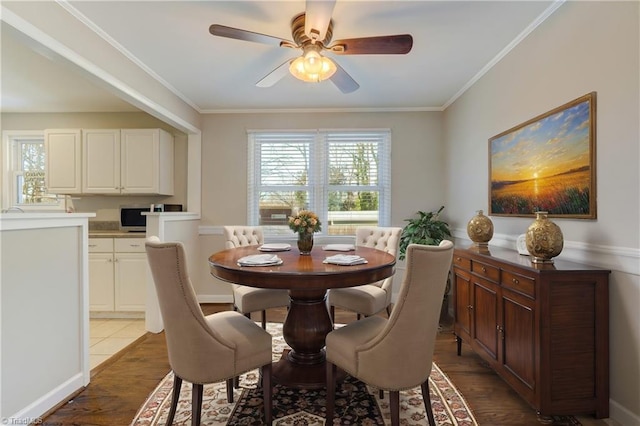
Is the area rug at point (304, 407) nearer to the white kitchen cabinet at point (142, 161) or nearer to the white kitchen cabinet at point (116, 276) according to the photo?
the white kitchen cabinet at point (116, 276)

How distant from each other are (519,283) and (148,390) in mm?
2502

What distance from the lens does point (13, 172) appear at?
415 centimetres

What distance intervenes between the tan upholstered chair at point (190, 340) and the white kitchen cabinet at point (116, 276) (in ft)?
7.56

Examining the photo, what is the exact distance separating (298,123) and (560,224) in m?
3.01

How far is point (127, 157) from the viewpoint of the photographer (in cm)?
374

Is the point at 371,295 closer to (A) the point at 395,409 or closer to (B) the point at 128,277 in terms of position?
(A) the point at 395,409

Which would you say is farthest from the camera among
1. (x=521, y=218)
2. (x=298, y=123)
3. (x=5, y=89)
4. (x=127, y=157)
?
(x=298, y=123)

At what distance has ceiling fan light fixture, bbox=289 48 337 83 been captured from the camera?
196 cm

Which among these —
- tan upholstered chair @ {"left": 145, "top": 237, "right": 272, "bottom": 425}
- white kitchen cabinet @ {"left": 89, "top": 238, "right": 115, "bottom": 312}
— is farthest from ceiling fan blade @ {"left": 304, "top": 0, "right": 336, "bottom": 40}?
white kitchen cabinet @ {"left": 89, "top": 238, "right": 115, "bottom": 312}

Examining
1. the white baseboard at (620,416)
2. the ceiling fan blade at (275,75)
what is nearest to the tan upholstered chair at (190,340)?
the ceiling fan blade at (275,75)

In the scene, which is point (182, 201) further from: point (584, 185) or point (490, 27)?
point (584, 185)

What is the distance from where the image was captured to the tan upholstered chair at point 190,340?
1437 mm

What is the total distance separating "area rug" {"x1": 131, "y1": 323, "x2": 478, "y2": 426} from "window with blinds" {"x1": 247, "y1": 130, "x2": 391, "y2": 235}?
2.19 meters

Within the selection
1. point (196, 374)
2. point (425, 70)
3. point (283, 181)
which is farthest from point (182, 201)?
point (425, 70)
